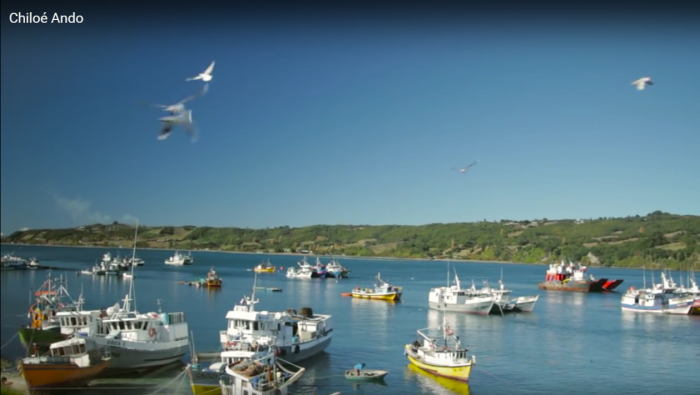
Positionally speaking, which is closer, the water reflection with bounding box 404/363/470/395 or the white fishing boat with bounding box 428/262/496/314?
the water reflection with bounding box 404/363/470/395

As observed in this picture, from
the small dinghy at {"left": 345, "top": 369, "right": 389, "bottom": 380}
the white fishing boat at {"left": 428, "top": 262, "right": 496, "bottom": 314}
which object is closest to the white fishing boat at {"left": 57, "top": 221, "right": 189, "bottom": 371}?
the small dinghy at {"left": 345, "top": 369, "right": 389, "bottom": 380}

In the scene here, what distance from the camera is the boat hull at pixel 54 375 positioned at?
1805 centimetres

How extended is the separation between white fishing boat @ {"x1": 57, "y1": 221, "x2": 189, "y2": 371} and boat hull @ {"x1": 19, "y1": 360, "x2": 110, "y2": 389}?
82.4 inches

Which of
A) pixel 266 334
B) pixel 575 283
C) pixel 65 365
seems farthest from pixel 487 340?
pixel 575 283

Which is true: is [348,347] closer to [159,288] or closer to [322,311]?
[322,311]

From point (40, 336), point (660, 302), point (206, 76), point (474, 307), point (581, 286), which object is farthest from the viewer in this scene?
point (581, 286)

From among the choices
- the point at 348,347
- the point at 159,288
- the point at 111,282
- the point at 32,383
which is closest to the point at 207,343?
the point at 348,347

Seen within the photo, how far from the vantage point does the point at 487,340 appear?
3438cm

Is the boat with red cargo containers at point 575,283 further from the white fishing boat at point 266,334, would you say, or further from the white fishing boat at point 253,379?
the white fishing boat at point 253,379

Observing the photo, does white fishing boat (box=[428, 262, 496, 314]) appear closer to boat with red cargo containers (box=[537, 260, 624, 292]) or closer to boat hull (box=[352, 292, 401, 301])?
boat hull (box=[352, 292, 401, 301])

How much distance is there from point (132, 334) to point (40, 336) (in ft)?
→ 12.7

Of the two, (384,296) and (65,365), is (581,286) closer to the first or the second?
(384,296)

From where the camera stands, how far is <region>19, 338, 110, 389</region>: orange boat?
18.1 metres

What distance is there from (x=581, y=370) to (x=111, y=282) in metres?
50.5
